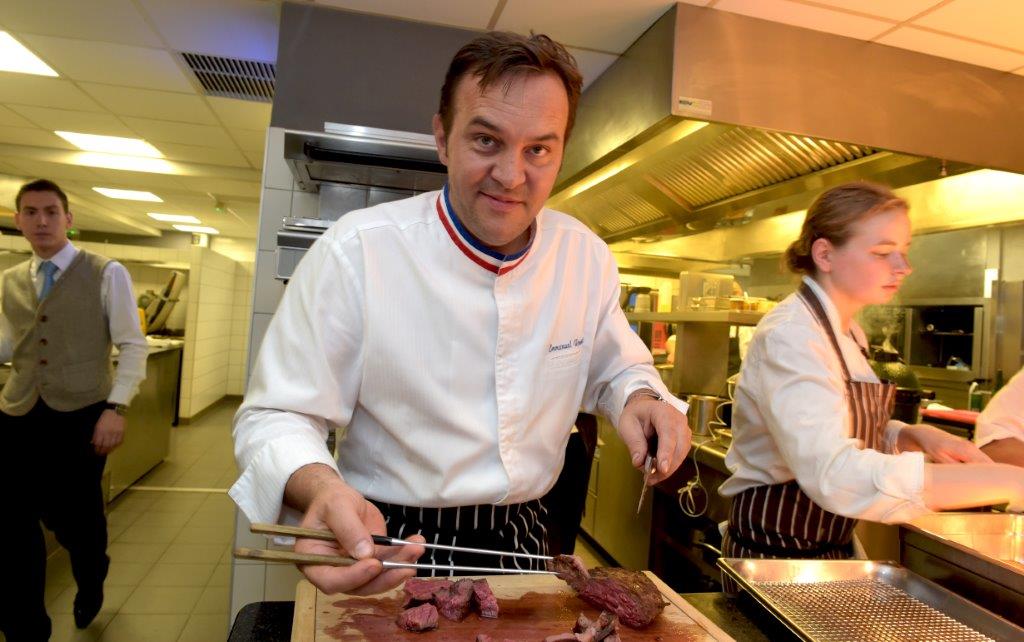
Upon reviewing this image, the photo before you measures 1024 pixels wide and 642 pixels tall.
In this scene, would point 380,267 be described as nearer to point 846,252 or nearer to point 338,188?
point 846,252

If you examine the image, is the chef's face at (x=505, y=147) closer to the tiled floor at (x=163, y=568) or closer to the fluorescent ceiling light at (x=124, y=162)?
the tiled floor at (x=163, y=568)

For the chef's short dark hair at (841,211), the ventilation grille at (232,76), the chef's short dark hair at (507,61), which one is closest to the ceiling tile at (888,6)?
the chef's short dark hair at (841,211)

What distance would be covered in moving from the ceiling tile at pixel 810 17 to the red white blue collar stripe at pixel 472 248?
189 centimetres

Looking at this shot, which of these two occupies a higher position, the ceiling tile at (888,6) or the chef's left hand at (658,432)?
the ceiling tile at (888,6)

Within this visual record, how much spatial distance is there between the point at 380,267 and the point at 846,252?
122 cm

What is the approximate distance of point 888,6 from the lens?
243 centimetres

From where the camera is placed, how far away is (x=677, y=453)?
3.52ft

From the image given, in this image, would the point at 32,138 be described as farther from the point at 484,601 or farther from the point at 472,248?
the point at 484,601

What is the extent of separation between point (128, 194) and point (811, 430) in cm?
912

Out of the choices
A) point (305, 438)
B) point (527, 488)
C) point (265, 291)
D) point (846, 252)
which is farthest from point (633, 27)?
point (305, 438)

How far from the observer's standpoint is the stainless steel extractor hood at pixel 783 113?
255 centimetres

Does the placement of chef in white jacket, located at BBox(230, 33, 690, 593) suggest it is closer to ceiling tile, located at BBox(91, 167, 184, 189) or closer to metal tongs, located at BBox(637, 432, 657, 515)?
metal tongs, located at BBox(637, 432, 657, 515)

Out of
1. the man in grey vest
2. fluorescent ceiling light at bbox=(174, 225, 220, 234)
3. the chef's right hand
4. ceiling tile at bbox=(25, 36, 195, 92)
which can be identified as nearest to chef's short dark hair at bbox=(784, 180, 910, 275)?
the chef's right hand

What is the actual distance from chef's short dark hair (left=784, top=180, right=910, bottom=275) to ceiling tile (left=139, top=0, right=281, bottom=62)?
2.62 meters
